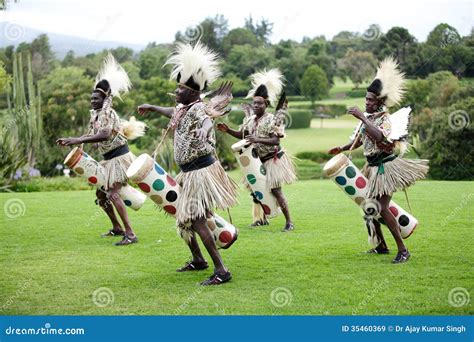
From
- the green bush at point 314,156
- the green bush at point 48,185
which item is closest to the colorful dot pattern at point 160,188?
the green bush at point 48,185

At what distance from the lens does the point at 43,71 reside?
19.0 m

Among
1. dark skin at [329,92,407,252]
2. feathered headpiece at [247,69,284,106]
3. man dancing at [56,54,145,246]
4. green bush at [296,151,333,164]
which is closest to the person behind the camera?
dark skin at [329,92,407,252]

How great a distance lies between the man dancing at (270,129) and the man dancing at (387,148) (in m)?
1.66

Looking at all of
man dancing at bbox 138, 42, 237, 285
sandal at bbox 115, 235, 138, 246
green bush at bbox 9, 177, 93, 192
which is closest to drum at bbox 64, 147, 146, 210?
sandal at bbox 115, 235, 138, 246

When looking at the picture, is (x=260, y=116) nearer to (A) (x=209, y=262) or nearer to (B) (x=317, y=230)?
(B) (x=317, y=230)

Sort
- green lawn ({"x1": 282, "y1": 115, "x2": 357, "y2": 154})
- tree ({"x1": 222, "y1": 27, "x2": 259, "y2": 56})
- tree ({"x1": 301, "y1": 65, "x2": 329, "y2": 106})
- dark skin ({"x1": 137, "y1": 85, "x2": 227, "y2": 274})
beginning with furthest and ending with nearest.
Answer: tree ({"x1": 222, "y1": 27, "x2": 259, "y2": 56})
green lawn ({"x1": 282, "y1": 115, "x2": 357, "y2": 154})
tree ({"x1": 301, "y1": 65, "x2": 329, "y2": 106})
dark skin ({"x1": 137, "y1": 85, "x2": 227, "y2": 274})

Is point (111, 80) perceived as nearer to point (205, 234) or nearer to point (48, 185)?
point (205, 234)

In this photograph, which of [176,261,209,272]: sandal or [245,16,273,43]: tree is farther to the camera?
[245,16,273,43]: tree

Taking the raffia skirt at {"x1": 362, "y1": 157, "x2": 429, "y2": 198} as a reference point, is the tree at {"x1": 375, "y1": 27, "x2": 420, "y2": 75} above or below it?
above

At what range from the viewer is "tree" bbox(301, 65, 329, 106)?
15344 millimetres

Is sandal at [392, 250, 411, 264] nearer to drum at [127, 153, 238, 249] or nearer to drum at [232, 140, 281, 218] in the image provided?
drum at [127, 153, 238, 249]

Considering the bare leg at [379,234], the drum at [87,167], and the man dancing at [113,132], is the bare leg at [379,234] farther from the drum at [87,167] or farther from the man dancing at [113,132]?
the drum at [87,167]

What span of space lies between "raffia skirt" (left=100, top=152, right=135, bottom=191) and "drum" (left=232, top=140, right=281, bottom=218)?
118 centimetres

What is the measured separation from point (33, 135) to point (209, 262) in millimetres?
9402
